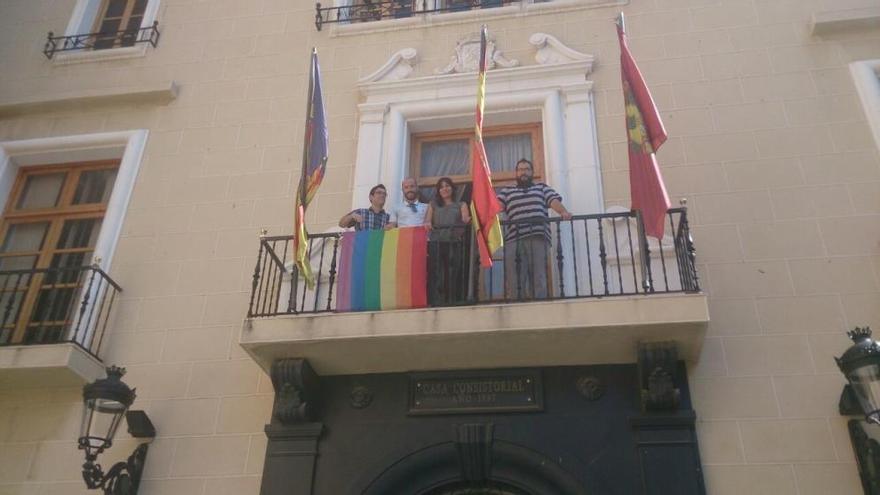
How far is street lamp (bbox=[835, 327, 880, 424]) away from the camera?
4.85 m

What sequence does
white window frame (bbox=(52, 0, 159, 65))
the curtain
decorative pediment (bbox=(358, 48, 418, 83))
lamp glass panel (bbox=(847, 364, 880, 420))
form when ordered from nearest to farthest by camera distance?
lamp glass panel (bbox=(847, 364, 880, 420)) < the curtain < decorative pediment (bbox=(358, 48, 418, 83)) < white window frame (bbox=(52, 0, 159, 65))

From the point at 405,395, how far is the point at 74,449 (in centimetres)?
267

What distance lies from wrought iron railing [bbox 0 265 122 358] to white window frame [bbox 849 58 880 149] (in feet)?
21.7

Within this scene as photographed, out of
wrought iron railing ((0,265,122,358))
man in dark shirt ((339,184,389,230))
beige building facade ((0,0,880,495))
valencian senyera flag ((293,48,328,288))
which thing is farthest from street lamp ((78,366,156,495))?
man in dark shirt ((339,184,389,230))

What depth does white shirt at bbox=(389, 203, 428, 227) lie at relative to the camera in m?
6.84

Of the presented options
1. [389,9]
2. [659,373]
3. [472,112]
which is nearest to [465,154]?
[472,112]

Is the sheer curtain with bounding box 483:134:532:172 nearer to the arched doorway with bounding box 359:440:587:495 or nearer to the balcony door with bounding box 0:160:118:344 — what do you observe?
the arched doorway with bounding box 359:440:587:495

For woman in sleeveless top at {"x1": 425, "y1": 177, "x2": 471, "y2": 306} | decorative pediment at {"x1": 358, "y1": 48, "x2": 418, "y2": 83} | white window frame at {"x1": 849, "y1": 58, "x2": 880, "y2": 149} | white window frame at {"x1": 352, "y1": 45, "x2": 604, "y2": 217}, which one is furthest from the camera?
decorative pediment at {"x1": 358, "y1": 48, "x2": 418, "y2": 83}

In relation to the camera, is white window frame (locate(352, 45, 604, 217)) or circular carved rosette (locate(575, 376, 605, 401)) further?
white window frame (locate(352, 45, 604, 217))

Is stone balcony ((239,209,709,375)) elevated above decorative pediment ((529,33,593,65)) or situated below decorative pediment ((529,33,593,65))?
below

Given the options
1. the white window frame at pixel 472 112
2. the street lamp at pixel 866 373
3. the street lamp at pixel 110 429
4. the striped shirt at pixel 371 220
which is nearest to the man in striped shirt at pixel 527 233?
the white window frame at pixel 472 112

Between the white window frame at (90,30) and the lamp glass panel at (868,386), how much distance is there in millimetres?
7579

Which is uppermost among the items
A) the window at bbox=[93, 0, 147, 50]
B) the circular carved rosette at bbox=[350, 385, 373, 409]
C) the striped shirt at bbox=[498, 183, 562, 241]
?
the window at bbox=[93, 0, 147, 50]

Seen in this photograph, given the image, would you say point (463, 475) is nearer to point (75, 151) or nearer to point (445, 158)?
point (445, 158)
